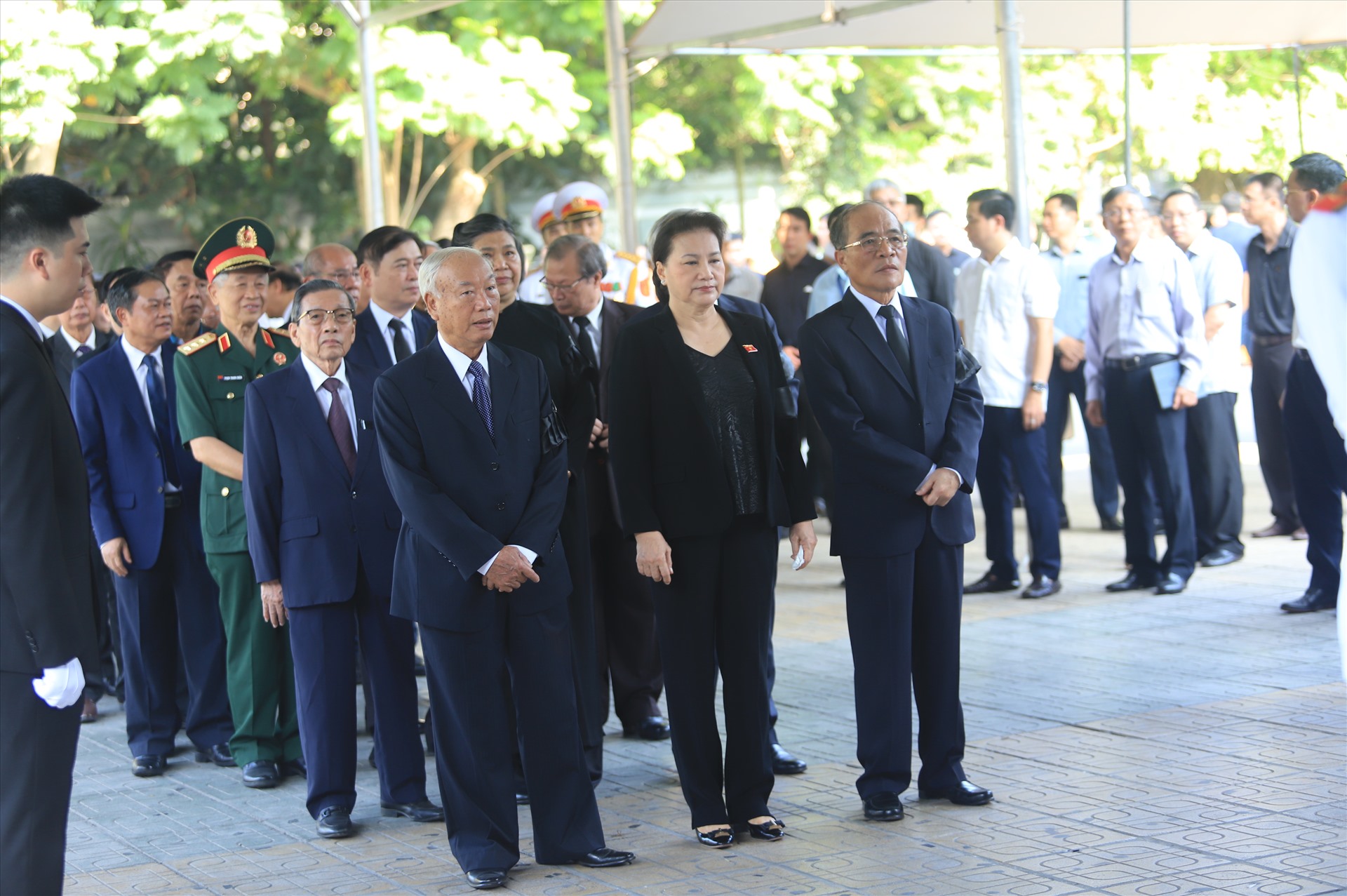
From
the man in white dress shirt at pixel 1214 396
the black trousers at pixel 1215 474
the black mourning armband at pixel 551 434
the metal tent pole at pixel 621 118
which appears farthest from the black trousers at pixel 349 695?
the metal tent pole at pixel 621 118

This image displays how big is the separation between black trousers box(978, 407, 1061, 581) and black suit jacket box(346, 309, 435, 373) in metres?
4.01

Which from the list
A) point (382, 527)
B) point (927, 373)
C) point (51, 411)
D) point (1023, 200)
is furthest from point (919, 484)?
point (1023, 200)

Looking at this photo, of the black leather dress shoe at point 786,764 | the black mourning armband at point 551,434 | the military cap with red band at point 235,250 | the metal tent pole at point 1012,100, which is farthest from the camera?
the metal tent pole at point 1012,100

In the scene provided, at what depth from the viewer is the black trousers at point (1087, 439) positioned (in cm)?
1106

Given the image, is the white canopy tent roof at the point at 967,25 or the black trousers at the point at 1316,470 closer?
the black trousers at the point at 1316,470

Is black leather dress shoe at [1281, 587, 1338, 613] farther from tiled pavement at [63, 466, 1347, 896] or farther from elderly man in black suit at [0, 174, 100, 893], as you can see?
elderly man in black suit at [0, 174, 100, 893]

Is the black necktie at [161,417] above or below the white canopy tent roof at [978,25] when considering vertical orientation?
below

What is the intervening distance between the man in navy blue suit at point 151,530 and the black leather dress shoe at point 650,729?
172 cm

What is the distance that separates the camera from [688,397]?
5.15 meters

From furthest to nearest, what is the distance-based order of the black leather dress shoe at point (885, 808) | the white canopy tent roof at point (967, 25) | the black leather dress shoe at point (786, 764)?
1. the white canopy tent roof at point (967, 25)
2. the black leather dress shoe at point (786, 764)
3. the black leather dress shoe at point (885, 808)

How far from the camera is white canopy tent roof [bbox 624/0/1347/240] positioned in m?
11.8

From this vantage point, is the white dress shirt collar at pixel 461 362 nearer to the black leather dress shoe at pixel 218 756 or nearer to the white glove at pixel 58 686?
the white glove at pixel 58 686

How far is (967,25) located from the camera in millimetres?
12555

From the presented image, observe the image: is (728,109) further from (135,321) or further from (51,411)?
(51,411)
